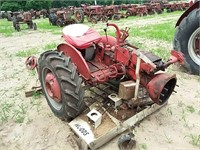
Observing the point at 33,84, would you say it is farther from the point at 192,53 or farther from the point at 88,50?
the point at 192,53

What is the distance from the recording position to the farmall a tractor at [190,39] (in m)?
4.38

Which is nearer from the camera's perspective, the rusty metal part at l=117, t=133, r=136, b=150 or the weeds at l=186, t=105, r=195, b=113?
the rusty metal part at l=117, t=133, r=136, b=150

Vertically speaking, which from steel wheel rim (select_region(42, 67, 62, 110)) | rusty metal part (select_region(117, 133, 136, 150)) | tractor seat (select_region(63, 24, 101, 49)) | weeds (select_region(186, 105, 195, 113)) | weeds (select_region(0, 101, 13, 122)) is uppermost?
tractor seat (select_region(63, 24, 101, 49))

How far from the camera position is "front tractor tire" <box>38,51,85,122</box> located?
9.27 feet

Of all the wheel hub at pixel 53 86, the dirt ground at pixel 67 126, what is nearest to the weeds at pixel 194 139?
the dirt ground at pixel 67 126

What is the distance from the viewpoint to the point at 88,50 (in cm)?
357

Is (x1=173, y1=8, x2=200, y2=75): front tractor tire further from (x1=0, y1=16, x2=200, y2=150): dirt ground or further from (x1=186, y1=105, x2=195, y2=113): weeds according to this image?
(x1=186, y1=105, x2=195, y2=113): weeds

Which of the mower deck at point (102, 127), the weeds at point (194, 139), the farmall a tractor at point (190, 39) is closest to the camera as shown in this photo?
the mower deck at point (102, 127)

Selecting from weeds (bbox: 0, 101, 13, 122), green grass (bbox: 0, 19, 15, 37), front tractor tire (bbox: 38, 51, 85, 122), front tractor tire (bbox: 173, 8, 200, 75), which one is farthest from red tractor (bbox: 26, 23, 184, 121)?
green grass (bbox: 0, 19, 15, 37)

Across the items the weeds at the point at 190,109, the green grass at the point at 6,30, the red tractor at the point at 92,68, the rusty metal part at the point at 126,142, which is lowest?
the green grass at the point at 6,30

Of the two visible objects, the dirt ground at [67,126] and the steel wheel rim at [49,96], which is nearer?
the dirt ground at [67,126]

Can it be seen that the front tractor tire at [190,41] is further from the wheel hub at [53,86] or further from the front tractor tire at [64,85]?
the wheel hub at [53,86]

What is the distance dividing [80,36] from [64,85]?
0.94m

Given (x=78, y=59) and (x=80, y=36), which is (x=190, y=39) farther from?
(x=78, y=59)
